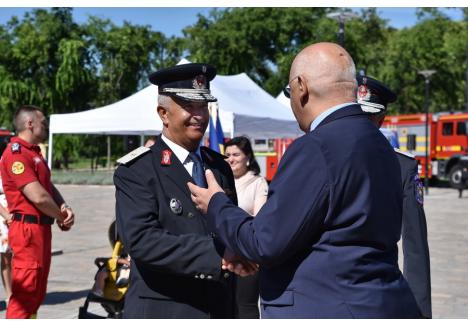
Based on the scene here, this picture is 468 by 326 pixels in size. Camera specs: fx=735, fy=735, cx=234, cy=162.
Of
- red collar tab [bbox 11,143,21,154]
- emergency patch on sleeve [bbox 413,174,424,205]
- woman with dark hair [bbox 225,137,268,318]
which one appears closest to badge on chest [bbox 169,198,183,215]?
emergency patch on sleeve [bbox 413,174,424,205]

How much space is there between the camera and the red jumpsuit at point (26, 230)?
17.0 feet

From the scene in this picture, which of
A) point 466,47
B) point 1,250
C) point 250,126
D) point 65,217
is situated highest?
point 466,47

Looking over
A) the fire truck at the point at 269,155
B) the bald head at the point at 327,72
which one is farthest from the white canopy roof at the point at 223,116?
the fire truck at the point at 269,155

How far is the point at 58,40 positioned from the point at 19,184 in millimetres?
39416

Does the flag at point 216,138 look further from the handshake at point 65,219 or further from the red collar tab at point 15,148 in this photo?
the red collar tab at point 15,148

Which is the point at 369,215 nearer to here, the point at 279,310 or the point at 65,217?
the point at 279,310

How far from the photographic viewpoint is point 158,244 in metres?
2.69

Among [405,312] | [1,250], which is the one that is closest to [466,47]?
[1,250]

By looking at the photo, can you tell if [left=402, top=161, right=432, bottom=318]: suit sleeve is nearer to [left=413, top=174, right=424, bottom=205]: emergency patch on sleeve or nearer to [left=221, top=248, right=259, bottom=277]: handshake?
[left=413, top=174, right=424, bottom=205]: emergency patch on sleeve

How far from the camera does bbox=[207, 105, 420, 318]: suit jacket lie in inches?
81.7

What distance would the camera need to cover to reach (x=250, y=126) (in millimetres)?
12672

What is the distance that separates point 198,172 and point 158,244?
1.47 ft

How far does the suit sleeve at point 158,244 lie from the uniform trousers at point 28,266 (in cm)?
260
